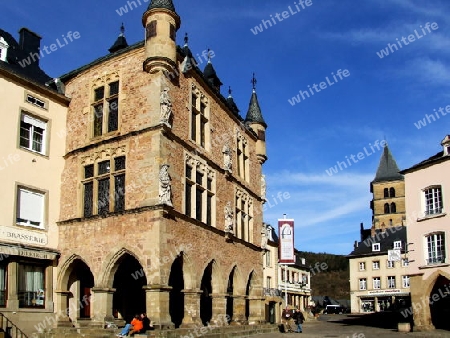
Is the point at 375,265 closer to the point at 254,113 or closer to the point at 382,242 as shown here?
the point at 382,242

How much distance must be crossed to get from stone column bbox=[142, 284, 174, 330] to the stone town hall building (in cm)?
3

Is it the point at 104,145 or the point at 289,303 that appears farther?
Answer: the point at 289,303

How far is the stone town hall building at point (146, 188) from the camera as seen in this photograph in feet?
63.7

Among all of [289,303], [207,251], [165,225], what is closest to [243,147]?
[207,251]

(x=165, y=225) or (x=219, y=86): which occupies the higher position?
(x=219, y=86)

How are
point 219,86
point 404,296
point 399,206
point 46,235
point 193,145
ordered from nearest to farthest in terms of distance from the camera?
point 46,235
point 193,145
point 219,86
point 404,296
point 399,206

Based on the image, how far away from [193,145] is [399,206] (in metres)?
63.1

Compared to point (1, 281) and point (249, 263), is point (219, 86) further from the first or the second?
point (1, 281)

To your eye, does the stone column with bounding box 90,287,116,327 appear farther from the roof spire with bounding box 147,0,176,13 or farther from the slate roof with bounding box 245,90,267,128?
the slate roof with bounding box 245,90,267,128

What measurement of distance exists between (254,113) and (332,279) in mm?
69502

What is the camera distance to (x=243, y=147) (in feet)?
96.3

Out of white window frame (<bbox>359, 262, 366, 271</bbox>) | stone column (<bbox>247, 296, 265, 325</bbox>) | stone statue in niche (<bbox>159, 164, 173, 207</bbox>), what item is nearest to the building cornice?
stone statue in niche (<bbox>159, 164, 173, 207</bbox>)

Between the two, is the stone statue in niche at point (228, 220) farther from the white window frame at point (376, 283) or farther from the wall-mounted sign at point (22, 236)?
the white window frame at point (376, 283)

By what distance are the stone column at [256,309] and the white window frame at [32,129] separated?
13.1 metres
